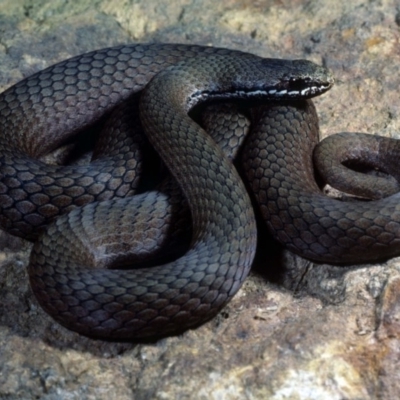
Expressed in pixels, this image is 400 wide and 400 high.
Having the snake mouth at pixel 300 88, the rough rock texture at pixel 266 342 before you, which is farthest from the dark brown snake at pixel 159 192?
the rough rock texture at pixel 266 342

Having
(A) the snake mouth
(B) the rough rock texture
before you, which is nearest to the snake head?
(A) the snake mouth

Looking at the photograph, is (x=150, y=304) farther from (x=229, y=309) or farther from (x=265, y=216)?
(x=265, y=216)

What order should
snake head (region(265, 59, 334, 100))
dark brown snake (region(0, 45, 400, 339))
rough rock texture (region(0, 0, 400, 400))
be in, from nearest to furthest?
1. rough rock texture (region(0, 0, 400, 400))
2. dark brown snake (region(0, 45, 400, 339))
3. snake head (region(265, 59, 334, 100))

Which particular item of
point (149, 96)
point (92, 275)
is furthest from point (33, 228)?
point (149, 96)

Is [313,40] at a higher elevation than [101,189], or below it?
higher

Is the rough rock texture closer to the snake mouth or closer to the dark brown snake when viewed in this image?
the dark brown snake

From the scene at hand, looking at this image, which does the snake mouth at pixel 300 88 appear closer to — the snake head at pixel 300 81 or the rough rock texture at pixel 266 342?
the snake head at pixel 300 81

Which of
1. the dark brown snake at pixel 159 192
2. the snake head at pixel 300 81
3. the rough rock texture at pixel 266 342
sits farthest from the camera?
the snake head at pixel 300 81

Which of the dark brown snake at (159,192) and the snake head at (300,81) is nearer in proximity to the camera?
the dark brown snake at (159,192)

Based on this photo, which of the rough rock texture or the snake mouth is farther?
the snake mouth
